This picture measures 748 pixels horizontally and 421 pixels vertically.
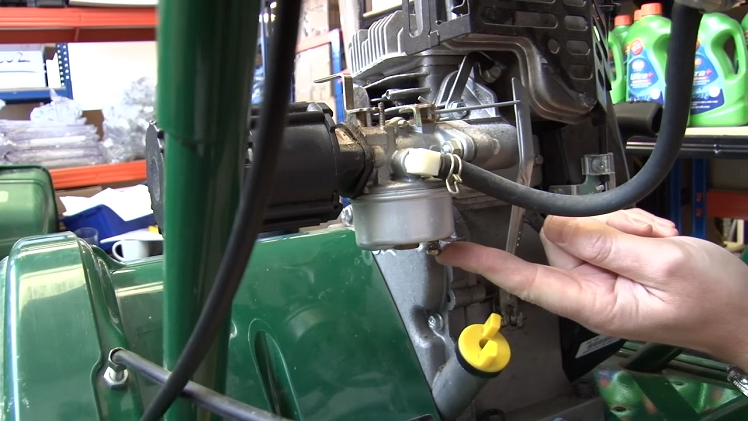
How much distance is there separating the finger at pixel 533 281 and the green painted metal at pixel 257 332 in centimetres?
14

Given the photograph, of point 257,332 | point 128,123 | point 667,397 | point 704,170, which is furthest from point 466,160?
point 128,123

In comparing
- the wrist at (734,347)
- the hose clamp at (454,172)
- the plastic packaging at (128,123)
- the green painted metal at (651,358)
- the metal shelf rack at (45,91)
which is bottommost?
the green painted metal at (651,358)

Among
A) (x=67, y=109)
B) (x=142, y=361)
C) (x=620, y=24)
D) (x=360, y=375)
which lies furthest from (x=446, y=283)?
(x=67, y=109)

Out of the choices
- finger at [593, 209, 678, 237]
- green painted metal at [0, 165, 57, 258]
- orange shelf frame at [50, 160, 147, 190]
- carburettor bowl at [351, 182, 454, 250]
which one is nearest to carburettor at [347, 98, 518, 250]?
carburettor bowl at [351, 182, 454, 250]

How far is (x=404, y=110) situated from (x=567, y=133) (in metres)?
0.18

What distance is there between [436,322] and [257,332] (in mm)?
162

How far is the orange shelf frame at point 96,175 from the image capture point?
191cm

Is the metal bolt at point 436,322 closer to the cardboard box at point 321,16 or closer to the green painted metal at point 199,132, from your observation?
the green painted metal at point 199,132

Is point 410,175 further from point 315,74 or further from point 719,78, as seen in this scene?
point 315,74

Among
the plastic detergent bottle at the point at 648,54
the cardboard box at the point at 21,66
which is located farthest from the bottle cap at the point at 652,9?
the cardboard box at the point at 21,66

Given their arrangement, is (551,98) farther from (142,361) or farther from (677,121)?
(142,361)

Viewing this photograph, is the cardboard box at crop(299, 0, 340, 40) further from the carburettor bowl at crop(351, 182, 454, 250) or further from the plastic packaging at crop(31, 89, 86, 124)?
the carburettor bowl at crop(351, 182, 454, 250)

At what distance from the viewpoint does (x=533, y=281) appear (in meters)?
0.48

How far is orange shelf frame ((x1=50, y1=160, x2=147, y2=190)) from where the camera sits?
1.91 metres
